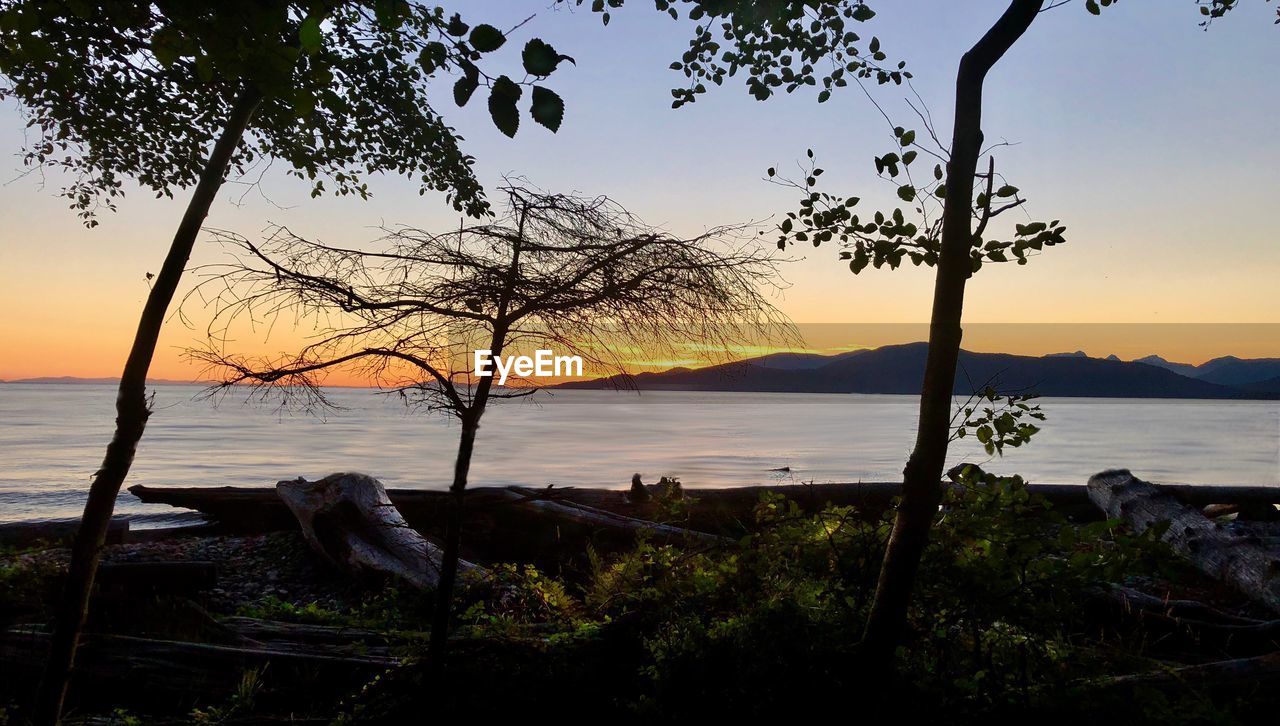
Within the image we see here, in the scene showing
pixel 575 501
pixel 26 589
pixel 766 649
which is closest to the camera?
pixel 766 649

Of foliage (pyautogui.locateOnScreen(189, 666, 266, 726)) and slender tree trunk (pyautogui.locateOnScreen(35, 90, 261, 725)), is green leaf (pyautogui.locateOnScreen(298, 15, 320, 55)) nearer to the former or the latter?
slender tree trunk (pyautogui.locateOnScreen(35, 90, 261, 725))

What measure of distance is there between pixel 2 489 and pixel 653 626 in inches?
1458

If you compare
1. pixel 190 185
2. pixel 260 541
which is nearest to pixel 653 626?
pixel 190 185

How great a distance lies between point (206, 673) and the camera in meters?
5.57

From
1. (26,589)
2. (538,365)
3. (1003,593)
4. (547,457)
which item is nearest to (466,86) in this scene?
(538,365)

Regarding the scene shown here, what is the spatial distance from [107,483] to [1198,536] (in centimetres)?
1191

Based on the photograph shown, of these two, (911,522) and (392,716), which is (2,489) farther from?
(911,522)

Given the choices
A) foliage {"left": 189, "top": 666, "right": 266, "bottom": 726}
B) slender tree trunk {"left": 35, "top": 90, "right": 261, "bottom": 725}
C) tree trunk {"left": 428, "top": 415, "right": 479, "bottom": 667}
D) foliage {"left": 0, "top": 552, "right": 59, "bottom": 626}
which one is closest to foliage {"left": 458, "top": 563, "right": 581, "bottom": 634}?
tree trunk {"left": 428, "top": 415, "right": 479, "bottom": 667}

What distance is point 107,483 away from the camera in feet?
15.0

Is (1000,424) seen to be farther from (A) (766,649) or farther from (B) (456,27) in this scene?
(B) (456,27)

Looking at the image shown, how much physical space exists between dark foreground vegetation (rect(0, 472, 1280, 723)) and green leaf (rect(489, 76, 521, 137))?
132 inches

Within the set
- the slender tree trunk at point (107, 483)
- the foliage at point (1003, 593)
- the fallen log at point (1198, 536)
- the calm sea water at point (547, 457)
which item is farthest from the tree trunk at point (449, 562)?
the calm sea water at point (547, 457)

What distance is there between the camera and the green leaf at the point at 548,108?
97.3 inches

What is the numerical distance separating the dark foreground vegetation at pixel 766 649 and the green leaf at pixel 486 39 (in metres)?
3.59
